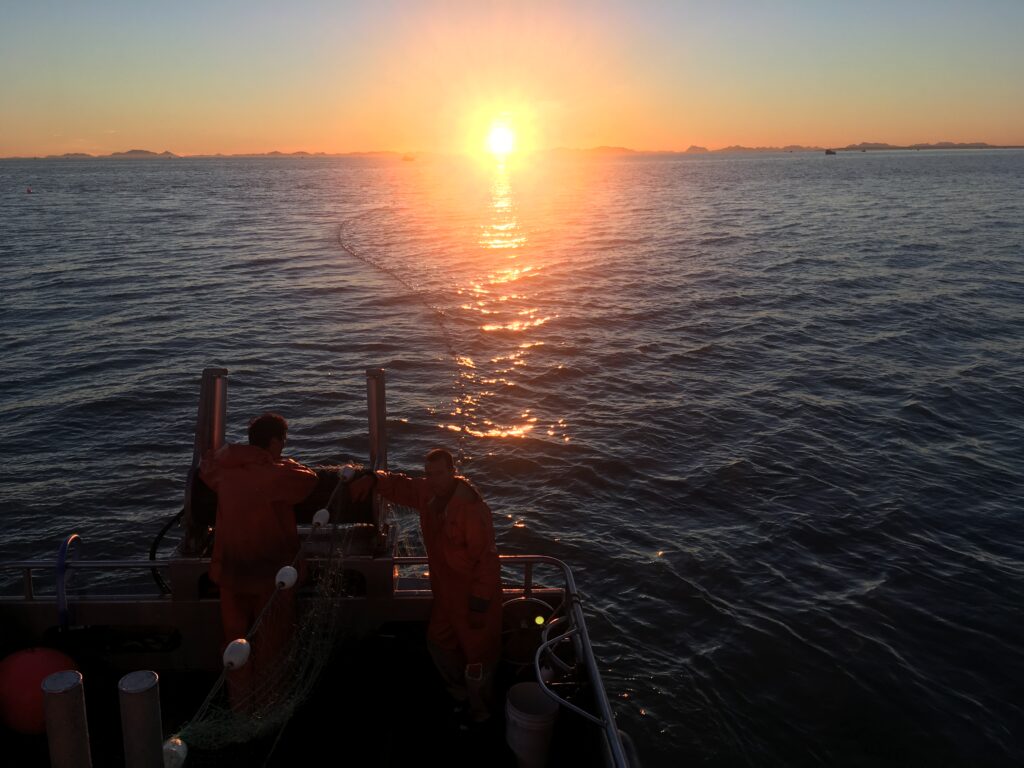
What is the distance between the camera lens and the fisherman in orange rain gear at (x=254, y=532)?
614 centimetres

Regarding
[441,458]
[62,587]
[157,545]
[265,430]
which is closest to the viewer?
[441,458]

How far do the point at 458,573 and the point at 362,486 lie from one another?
3.52ft

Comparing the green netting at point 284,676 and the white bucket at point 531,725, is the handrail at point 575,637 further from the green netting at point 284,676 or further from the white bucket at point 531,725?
the green netting at point 284,676

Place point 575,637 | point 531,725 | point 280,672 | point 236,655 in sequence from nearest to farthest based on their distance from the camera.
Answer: point 236,655 < point 531,725 < point 280,672 < point 575,637

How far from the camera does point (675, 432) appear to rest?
18406mm

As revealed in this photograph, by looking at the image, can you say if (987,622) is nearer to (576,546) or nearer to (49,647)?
(576,546)

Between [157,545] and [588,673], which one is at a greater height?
[157,545]

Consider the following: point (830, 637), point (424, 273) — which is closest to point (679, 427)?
point (830, 637)

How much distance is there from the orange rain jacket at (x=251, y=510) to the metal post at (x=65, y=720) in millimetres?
2626

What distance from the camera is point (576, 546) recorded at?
44.7 feet

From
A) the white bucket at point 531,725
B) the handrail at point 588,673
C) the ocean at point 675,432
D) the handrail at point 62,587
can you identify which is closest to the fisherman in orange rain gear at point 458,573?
the handrail at point 588,673

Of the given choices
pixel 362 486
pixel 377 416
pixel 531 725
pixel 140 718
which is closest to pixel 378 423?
pixel 377 416

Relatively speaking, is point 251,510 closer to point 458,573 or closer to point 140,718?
point 458,573

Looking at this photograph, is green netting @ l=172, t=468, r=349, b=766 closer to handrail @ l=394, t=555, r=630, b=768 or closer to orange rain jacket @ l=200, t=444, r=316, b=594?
orange rain jacket @ l=200, t=444, r=316, b=594
